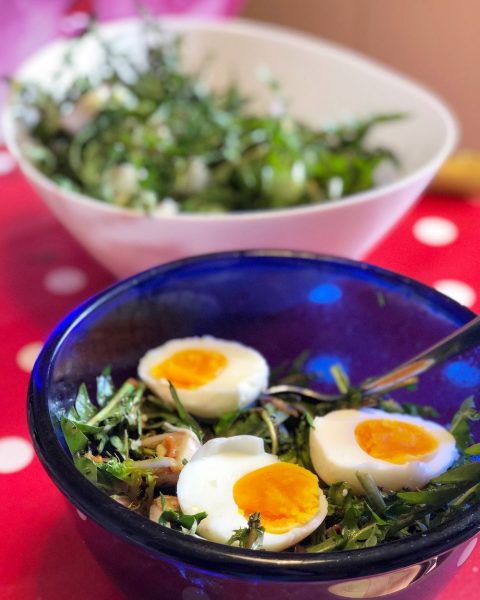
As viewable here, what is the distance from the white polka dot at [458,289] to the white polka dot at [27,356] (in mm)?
496

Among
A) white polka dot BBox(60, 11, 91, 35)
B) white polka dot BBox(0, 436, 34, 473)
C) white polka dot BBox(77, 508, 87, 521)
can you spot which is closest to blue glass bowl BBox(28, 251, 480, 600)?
white polka dot BBox(77, 508, 87, 521)

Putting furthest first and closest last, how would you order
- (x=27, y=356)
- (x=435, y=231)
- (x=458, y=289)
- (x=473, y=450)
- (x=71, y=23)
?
(x=71, y=23) < (x=435, y=231) < (x=458, y=289) < (x=27, y=356) < (x=473, y=450)

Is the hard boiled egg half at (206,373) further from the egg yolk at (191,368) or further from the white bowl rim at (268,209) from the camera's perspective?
the white bowl rim at (268,209)

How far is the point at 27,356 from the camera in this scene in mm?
953

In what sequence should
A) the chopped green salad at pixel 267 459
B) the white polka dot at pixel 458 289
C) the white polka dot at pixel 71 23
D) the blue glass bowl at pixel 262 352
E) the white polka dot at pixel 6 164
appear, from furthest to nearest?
the white polka dot at pixel 71 23 → the white polka dot at pixel 6 164 → the white polka dot at pixel 458 289 → the chopped green salad at pixel 267 459 → the blue glass bowl at pixel 262 352

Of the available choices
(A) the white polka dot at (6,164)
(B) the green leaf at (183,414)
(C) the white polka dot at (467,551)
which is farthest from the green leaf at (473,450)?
(A) the white polka dot at (6,164)

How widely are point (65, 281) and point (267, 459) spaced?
498 millimetres

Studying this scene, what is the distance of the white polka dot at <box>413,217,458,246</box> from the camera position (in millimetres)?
1178

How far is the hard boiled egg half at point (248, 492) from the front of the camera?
612 mm

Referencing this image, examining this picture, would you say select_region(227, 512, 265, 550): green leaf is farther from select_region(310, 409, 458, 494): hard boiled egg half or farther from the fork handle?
the fork handle

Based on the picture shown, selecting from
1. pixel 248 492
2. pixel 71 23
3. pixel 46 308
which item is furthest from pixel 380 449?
pixel 71 23

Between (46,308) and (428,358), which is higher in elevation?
(428,358)

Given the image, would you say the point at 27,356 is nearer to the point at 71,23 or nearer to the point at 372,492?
the point at 372,492

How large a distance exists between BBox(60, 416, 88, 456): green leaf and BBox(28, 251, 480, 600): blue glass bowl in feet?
0.04
